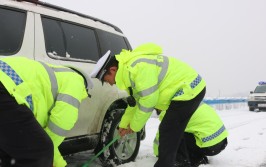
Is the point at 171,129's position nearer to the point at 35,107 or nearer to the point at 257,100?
the point at 35,107

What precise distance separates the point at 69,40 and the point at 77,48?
0.14 metres

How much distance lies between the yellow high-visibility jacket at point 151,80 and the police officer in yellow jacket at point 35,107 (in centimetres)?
86

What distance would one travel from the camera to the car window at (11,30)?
3127mm

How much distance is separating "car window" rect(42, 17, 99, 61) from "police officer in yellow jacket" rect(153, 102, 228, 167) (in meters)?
1.25

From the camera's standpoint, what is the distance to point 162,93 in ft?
12.1

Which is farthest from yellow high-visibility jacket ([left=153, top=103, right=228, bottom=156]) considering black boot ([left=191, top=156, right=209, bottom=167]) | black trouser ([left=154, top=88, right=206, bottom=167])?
black trouser ([left=154, top=88, right=206, bottom=167])

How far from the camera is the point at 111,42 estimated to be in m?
4.73

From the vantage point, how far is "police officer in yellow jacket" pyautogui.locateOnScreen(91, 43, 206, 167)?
342 cm

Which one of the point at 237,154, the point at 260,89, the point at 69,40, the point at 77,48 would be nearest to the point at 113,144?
the point at 77,48

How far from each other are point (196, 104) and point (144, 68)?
2.73ft

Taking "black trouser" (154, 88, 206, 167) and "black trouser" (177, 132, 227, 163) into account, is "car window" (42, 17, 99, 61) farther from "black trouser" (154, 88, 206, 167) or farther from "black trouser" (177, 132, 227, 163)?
"black trouser" (177, 132, 227, 163)

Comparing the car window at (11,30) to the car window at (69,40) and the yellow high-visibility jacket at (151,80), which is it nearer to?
the car window at (69,40)

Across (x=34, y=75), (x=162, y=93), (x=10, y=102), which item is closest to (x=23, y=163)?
(x=10, y=102)

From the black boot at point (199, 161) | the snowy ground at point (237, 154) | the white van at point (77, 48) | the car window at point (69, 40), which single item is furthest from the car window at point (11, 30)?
the black boot at point (199, 161)
